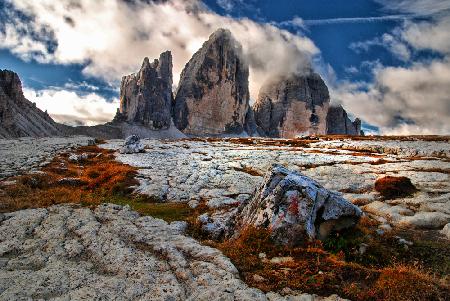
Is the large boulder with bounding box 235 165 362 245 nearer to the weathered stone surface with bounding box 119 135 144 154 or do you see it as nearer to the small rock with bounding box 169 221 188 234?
the small rock with bounding box 169 221 188 234

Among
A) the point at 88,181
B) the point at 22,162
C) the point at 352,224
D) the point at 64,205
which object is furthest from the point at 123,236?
the point at 22,162

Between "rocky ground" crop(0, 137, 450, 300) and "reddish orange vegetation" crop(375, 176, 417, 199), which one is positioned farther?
"reddish orange vegetation" crop(375, 176, 417, 199)

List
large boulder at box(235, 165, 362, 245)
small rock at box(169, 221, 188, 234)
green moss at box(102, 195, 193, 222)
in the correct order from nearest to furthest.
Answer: large boulder at box(235, 165, 362, 245), small rock at box(169, 221, 188, 234), green moss at box(102, 195, 193, 222)

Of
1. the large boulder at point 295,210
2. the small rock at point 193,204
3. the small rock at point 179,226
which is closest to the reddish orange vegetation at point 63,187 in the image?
the small rock at point 193,204

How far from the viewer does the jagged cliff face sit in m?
150

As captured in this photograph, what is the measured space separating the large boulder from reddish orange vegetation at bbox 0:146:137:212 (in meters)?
10.9

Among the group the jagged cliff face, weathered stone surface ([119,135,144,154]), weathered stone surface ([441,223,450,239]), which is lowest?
weathered stone surface ([441,223,450,239])

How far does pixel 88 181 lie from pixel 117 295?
68.5ft

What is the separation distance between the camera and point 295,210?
14.4m

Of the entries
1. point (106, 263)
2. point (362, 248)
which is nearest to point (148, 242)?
point (106, 263)

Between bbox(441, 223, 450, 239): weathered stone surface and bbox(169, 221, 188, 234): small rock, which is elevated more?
bbox(441, 223, 450, 239): weathered stone surface

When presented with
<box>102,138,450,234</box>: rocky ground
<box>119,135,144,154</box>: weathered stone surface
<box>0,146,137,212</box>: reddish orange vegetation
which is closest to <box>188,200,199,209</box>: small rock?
<box>102,138,450,234</box>: rocky ground

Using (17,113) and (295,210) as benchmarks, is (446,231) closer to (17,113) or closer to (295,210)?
(295,210)

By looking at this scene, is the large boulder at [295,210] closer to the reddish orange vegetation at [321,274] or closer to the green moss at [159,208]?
the reddish orange vegetation at [321,274]
